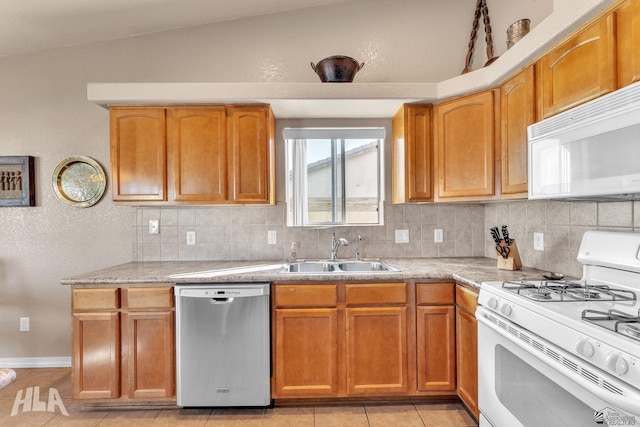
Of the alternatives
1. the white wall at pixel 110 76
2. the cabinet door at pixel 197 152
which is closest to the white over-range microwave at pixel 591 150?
the white wall at pixel 110 76

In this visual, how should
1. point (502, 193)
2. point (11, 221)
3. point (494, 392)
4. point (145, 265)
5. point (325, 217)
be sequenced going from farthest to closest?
point (325, 217) < point (11, 221) < point (145, 265) < point (502, 193) < point (494, 392)

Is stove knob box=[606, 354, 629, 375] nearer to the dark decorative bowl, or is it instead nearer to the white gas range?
the white gas range

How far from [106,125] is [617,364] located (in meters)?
3.46

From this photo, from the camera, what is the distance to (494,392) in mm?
1562

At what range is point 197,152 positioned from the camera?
8.05 ft

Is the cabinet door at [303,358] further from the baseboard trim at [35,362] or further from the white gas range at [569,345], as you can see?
the baseboard trim at [35,362]

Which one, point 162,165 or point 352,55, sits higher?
point 352,55

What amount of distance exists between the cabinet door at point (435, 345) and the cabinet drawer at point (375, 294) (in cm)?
16

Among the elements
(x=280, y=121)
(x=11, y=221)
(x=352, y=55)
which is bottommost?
(x=11, y=221)

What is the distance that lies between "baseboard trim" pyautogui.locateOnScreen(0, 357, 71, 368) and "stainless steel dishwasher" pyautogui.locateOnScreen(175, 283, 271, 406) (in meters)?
1.49

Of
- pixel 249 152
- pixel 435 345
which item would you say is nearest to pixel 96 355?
pixel 249 152

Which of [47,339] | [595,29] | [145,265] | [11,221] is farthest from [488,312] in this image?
[11,221]

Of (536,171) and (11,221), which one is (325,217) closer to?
(536,171)

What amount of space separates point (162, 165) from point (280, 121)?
101 centimetres
